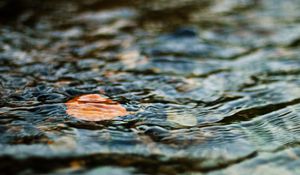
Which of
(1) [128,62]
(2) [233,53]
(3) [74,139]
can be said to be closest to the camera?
(3) [74,139]

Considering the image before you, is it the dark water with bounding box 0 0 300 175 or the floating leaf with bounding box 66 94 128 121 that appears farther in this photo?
the floating leaf with bounding box 66 94 128 121

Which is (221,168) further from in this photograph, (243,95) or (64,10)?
(64,10)

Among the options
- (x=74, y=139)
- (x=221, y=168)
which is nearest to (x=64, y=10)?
(x=74, y=139)

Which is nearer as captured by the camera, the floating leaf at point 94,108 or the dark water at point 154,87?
the dark water at point 154,87

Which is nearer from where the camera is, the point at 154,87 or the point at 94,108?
the point at 94,108
